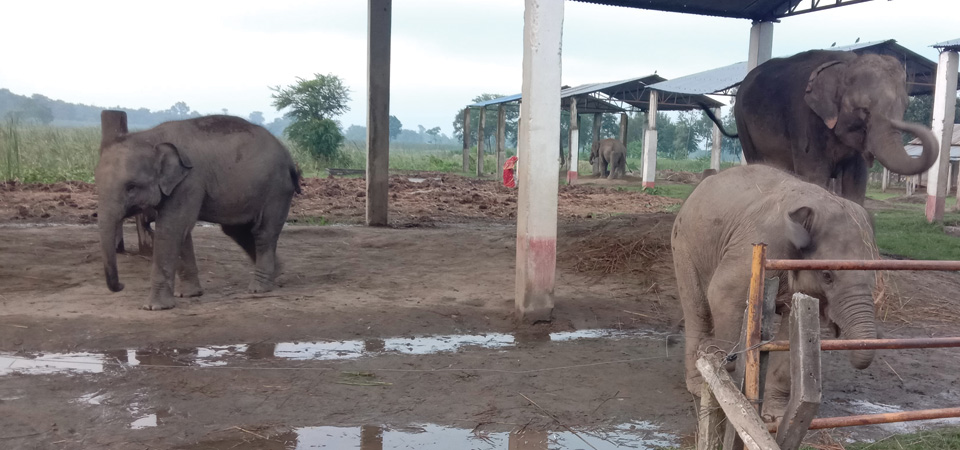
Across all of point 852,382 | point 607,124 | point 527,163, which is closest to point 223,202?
point 527,163

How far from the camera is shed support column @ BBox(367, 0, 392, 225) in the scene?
1277 centimetres

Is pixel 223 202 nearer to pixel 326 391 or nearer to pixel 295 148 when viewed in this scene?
pixel 326 391

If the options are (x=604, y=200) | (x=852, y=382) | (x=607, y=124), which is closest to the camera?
(x=852, y=382)

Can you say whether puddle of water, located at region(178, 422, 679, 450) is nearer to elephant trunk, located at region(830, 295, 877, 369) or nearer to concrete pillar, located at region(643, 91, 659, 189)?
elephant trunk, located at region(830, 295, 877, 369)

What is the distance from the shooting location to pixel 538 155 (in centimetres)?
710

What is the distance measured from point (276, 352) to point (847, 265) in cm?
463

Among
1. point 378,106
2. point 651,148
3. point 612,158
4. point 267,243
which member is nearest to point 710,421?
point 267,243

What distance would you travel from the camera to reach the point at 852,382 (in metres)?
6.11

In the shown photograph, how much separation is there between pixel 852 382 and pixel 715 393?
3.40 m

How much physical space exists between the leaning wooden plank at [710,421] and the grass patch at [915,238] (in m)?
7.16

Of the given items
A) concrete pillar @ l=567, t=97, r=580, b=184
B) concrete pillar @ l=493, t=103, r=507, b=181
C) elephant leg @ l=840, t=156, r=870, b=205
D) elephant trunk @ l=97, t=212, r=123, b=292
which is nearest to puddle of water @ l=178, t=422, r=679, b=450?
elephant trunk @ l=97, t=212, r=123, b=292

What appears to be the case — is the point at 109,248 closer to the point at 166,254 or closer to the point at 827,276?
the point at 166,254

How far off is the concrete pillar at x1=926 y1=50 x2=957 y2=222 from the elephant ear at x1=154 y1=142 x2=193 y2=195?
1465 cm

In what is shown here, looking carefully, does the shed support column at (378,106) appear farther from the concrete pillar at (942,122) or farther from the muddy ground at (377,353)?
the concrete pillar at (942,122)
